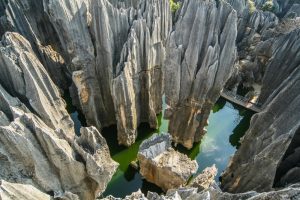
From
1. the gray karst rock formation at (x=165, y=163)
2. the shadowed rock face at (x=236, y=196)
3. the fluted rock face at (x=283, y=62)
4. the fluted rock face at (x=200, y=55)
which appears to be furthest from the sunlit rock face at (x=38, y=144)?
the fluted rock face at (x=283, y=62)

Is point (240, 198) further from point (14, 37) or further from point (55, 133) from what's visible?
point (14, 37)

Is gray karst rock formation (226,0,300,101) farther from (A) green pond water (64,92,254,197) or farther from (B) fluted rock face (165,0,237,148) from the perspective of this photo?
(B) fluted rock face (165,0,237,148)

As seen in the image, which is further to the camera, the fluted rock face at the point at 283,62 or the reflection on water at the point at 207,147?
the fluted rock face at the point at 283,62

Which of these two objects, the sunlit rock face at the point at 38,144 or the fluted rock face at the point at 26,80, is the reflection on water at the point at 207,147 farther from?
the fluted rock face at the point at 26,80

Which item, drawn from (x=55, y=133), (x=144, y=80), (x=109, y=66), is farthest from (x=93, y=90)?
(x=55, y=133)

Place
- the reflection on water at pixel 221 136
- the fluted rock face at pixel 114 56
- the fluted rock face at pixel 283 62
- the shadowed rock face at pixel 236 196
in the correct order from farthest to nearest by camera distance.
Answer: the fluted rock face at pixel 283 62 < the reflection on water at pixel 221 136 < the fluted rock face at pixel 114 56 < the shadowed rock face at pixel 236 196

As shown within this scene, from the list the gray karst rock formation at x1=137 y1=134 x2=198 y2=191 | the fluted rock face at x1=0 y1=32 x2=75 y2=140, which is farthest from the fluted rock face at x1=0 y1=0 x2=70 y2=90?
the gray karst rock formation at x1=137 y1=134 x2=198 y2=191
